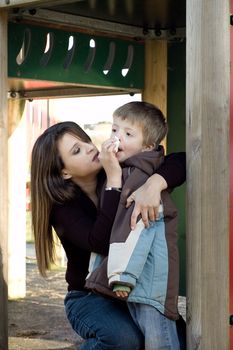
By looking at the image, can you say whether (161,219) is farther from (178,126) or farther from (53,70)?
(178,126)

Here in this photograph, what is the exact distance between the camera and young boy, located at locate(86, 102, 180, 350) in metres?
3.13

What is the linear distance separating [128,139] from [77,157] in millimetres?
249

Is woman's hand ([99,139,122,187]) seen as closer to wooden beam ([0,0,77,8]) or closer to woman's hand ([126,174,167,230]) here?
woman's hand ([126,174,167,230])

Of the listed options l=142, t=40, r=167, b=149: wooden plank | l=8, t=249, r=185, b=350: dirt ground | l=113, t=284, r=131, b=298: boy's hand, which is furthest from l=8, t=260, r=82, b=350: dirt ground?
l=113, t=284, r=131, b=298: boy's hand

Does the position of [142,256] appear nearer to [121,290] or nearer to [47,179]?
[121,290]

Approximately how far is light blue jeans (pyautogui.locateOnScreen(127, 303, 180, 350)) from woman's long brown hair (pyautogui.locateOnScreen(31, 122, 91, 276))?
0.56 m

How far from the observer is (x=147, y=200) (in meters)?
3.14

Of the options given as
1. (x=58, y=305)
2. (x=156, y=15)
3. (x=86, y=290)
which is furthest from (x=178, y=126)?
(x=86, y=290)

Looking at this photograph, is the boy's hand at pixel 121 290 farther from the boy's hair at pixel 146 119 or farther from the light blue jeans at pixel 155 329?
the boy's hair at pixel 146 119

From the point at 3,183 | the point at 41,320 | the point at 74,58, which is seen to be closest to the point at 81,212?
the point at 3,183

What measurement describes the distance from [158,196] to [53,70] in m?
1.94

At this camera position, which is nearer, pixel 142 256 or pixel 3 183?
pixel 142 256

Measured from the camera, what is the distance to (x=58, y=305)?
6668mm

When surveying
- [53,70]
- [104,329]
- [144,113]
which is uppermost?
[53,70]
